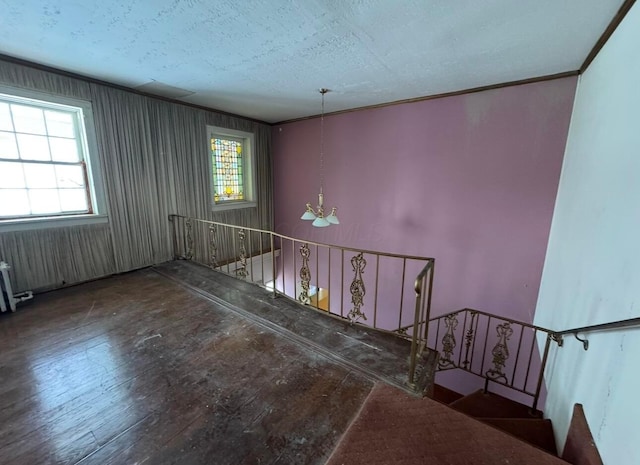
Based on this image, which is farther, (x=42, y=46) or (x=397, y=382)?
(x=42, y=46)

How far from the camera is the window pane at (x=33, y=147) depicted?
2947 millimetres

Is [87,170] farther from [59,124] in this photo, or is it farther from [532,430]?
[532,430]

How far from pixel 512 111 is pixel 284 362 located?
3.94 meters

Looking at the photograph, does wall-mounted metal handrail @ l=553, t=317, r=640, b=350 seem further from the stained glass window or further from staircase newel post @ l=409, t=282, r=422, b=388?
the stained glass window

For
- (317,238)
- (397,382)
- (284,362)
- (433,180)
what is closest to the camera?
(397,382)

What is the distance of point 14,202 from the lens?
296 centimetres

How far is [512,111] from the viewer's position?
131 inches

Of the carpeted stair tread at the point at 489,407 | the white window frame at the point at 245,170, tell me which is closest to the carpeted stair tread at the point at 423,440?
the carpeted stair tread at the point at 489,407

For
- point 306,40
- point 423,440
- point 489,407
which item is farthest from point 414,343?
point 306,40

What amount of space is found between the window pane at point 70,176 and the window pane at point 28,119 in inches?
17.1

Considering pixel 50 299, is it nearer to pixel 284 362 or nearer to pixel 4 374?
pixel 4 374

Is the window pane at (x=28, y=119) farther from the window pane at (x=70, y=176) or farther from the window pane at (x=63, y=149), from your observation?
the window pane at (x=70, y=176)

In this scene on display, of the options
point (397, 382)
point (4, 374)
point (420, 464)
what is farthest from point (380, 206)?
point (4, 374)

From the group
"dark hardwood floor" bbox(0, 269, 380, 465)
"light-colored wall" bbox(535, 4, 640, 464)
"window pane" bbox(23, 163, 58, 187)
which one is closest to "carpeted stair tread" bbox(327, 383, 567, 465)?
"dark hardwood floor" bbox(0, 269, 380, 465)
